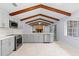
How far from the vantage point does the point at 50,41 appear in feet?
30.5

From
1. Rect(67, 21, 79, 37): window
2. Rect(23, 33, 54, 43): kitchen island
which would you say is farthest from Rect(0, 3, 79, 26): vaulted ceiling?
Rect(23, 33, 54, 43): kitchen island

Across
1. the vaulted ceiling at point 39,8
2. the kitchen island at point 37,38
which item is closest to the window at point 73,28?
the vaulted ceiling at point 39,8

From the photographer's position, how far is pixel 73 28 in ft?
25.3

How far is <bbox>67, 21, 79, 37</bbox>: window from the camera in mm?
7307

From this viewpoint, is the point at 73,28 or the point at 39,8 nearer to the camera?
the point at 39,8

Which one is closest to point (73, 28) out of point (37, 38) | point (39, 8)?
point (39, 8)

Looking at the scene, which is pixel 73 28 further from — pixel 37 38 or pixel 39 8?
pixel 37 38

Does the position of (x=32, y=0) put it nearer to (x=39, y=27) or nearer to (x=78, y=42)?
(x=78, y=42)

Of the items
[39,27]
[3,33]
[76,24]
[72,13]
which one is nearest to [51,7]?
[72,13]

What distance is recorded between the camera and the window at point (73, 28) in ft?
24.0

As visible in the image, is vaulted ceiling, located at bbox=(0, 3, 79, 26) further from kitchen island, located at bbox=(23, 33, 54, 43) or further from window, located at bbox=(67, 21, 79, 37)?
kitchen island, located at bbox=(23, 33, 54, 43)

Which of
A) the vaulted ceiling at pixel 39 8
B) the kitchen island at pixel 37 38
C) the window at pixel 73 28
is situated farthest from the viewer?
the kitchen island at pixel 37 38

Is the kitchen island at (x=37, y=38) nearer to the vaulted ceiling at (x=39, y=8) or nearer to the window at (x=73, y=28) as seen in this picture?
the window at (x=73, y=28)

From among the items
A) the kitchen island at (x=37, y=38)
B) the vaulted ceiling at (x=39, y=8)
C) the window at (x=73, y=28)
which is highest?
the vaulted ceiling at (x=39, y=8)
